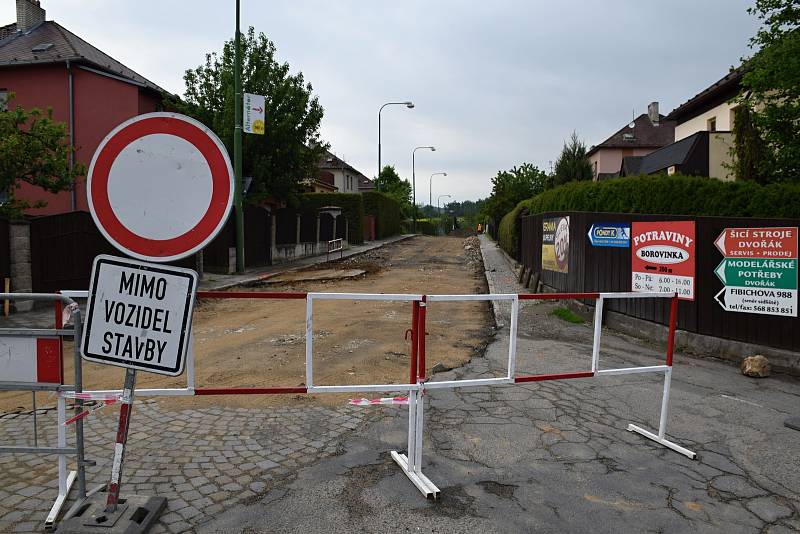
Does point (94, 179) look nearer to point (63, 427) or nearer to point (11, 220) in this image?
point (63, 427)

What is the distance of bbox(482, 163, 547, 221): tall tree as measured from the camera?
48.2m

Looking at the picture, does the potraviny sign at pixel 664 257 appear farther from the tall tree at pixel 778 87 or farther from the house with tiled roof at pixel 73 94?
the house with tiled roof at pixel 73 94

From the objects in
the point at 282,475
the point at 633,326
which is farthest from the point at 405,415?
the point at 633,326

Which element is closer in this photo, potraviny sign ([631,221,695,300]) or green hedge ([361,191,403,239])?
potraviny sign ([631,221,695,300])

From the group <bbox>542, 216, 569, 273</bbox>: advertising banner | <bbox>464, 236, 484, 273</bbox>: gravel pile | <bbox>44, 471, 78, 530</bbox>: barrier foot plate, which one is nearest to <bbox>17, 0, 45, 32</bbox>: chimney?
<bbox>464, 236, 484, 273</bbox>: gravel pile

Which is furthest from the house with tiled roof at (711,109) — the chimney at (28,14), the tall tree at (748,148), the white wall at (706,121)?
the chimney at (28,14)

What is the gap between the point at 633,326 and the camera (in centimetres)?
1005

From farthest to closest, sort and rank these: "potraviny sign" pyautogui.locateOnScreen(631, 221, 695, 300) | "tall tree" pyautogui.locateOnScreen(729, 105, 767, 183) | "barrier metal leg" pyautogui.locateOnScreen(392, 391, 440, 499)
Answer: "tall tree" pyautogui.locateOnScreen(729, 105, 767, 183) → "potraviny sign" pyautogui.locateOnScreen(631, 221, 695, 300) → "barrier metal leg" pyautogui.locateOnScreen(392, 391, 440, 499)

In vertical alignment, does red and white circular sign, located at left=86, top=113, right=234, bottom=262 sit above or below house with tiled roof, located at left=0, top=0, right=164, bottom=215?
below

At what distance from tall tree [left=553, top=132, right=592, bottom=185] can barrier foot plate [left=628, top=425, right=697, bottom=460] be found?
33213 mm

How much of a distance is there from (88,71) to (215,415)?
24.1m

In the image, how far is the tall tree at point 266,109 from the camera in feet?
74.5

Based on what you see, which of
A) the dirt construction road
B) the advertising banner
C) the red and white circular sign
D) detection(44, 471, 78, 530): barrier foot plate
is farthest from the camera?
the advertising banner

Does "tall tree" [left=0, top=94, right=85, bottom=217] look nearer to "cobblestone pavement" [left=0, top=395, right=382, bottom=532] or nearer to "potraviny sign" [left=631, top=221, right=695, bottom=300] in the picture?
"cobblestone pavement" [left=0, top=395, right=382, bottom=532]
